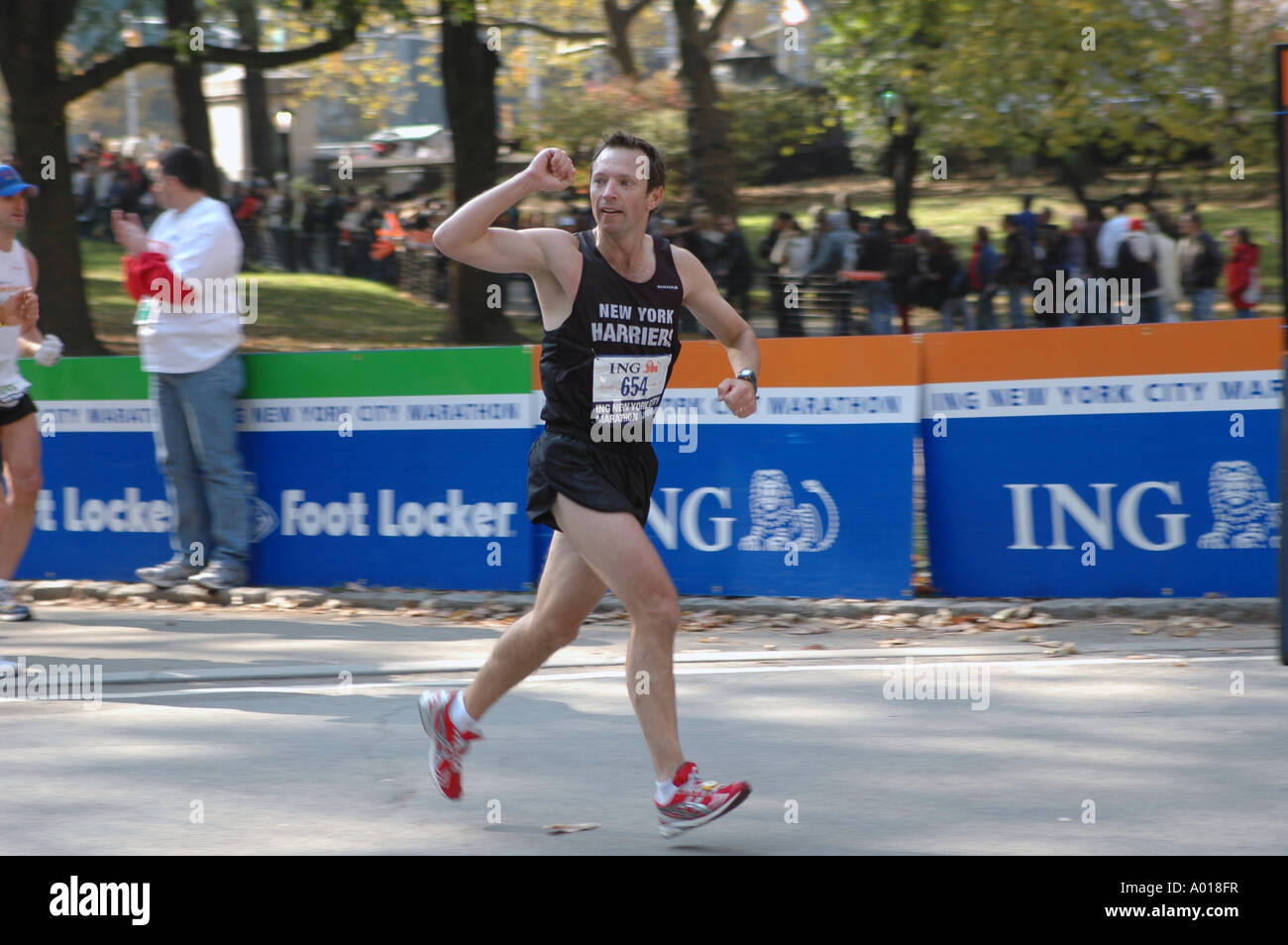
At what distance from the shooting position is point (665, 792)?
4.43m

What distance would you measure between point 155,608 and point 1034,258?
14.6 m

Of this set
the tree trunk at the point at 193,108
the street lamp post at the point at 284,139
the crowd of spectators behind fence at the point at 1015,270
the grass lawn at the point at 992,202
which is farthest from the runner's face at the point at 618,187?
the street lamp post at the point at 284,139

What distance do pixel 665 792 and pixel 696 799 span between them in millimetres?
90

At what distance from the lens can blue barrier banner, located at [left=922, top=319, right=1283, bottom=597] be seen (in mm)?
7676

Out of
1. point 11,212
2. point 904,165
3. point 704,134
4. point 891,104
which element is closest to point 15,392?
point 11,212

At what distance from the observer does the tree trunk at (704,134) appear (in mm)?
29547

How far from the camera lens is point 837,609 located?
26.3ft

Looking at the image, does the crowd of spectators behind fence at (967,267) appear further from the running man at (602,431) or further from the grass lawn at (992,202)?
the running man at (602,431)

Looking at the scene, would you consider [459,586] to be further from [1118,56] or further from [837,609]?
[1118,56]

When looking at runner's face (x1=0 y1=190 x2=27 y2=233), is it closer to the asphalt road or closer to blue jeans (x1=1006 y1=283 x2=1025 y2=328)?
the asphalt road

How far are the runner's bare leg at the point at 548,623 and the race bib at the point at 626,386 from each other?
0.39 metres

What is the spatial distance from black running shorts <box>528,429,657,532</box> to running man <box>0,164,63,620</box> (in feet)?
13.4

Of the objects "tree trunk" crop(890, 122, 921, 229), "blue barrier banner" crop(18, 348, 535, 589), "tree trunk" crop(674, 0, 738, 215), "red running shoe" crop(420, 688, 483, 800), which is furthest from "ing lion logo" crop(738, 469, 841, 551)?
"tree trunk" crop(674, 0, 738, 215)
